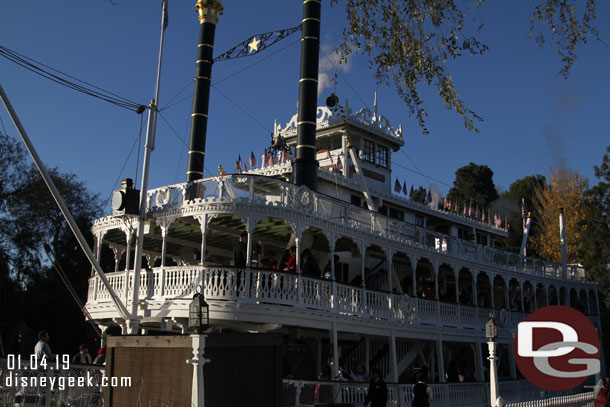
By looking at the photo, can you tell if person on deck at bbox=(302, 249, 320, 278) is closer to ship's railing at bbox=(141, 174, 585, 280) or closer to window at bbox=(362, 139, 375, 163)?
ship's railing at bbox=(141, 174, 585, 280)

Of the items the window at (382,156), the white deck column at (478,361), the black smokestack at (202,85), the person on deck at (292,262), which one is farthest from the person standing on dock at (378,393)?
the window at (382,156)

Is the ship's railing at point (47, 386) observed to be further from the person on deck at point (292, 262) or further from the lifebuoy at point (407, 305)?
the lifebuoy at point (407, 305)

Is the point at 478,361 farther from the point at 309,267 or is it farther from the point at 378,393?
the point at 378,393

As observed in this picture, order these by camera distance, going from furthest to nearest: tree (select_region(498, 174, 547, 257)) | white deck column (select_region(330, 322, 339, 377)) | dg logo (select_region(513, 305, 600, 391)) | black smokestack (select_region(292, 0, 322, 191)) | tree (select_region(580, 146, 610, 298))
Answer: tree (select_region(498, 174, 547, 257)) → tree (select_region(580, 146, 610, 298)) → dg logo (select_region(513, 305, 600, 391)) → black smokestack (select_region(292, 0, 322, 191)) → white deck column (select_region(330, 322, 339, 377))

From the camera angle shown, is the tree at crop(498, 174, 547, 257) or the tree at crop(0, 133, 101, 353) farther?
the tree at crop(498, 174, 547, 257)

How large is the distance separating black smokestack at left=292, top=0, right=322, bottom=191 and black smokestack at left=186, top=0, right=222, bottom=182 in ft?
14.6

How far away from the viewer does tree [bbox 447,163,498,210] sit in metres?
64.9

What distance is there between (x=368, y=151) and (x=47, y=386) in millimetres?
19932

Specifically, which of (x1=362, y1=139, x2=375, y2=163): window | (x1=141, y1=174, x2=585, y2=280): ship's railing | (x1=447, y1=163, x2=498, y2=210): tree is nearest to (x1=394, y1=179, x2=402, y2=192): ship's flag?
(x1=362, y1=139, x2=375, y2=163): window

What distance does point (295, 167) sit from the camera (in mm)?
20188

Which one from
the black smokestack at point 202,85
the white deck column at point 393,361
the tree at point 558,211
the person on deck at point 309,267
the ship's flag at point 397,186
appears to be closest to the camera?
the person on deck at point 309,267

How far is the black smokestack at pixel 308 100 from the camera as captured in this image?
A: 20109 mm

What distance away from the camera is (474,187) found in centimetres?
6500

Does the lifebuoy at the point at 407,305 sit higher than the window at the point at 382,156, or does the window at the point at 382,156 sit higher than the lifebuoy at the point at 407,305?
the window at the point at 382,156
